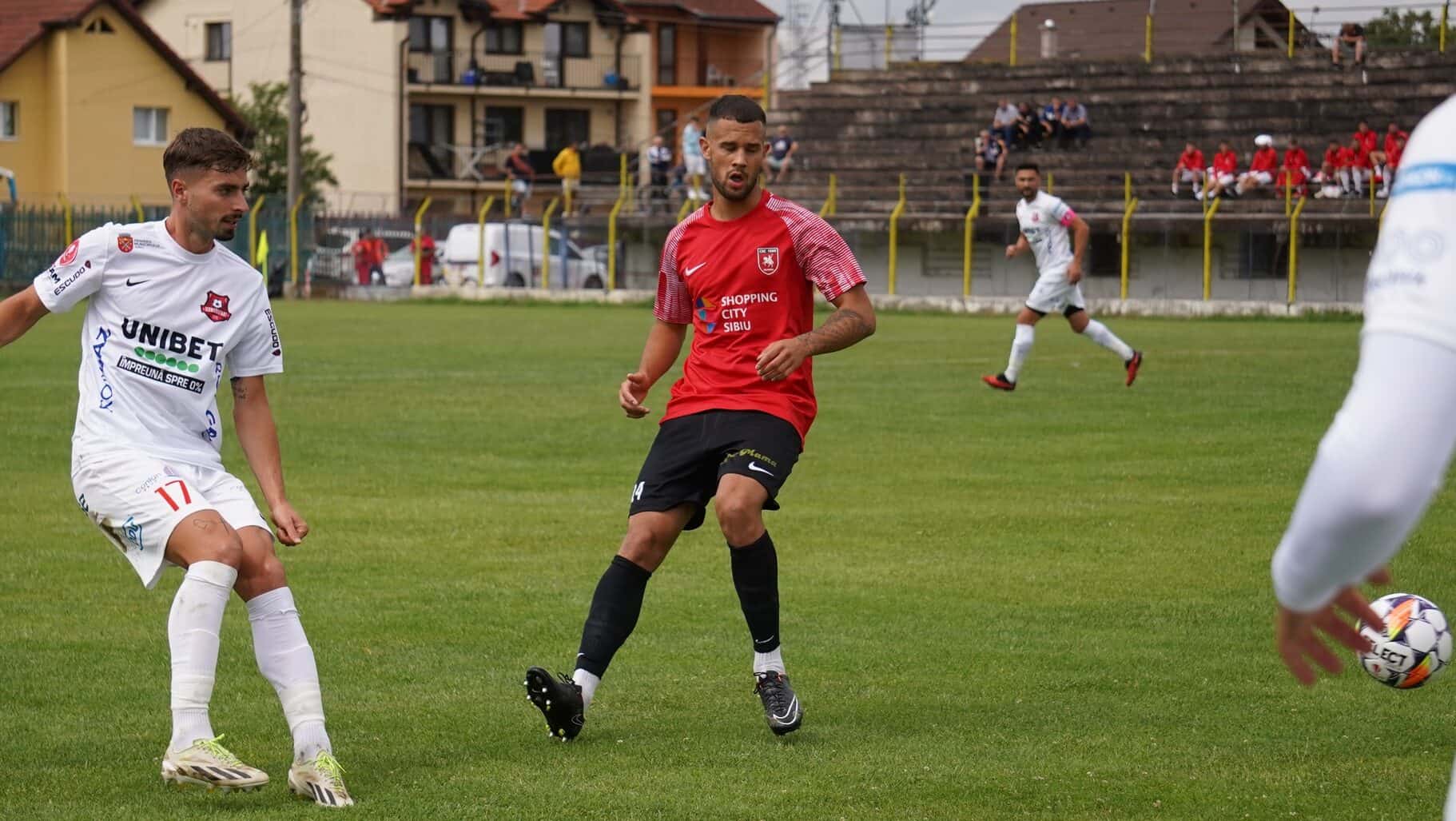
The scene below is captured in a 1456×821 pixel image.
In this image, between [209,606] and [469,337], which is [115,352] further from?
[469,337]

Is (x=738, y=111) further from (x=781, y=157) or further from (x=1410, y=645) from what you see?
(x=781, y=157)

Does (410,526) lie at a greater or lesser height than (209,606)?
lesser

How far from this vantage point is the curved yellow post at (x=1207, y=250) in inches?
1455

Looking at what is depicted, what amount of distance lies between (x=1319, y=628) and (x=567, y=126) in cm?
7352

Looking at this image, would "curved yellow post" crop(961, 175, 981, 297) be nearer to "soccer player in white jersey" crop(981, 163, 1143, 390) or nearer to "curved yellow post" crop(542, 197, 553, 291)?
"curved yellow post" crop(542, 197, 553, 291)

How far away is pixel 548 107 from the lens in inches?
2911

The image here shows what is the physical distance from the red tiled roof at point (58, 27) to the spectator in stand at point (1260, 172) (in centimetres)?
3519

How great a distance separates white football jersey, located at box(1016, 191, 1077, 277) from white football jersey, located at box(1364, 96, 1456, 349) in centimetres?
1811

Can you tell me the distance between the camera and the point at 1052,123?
43.3 metres

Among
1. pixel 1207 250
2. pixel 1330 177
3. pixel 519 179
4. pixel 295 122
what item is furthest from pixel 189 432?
pixel 519 179

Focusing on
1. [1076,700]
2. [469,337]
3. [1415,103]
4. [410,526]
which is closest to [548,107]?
[1415,103]

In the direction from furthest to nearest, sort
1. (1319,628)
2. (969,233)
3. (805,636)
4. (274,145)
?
1. (274,145)
2. (969,233)
3. (805,636)
4. (1319,628)

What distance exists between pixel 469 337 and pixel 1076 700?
2197 centimetres

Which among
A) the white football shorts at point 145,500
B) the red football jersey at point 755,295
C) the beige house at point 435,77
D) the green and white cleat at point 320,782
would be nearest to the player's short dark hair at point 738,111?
the red football jersey at point 755,295
